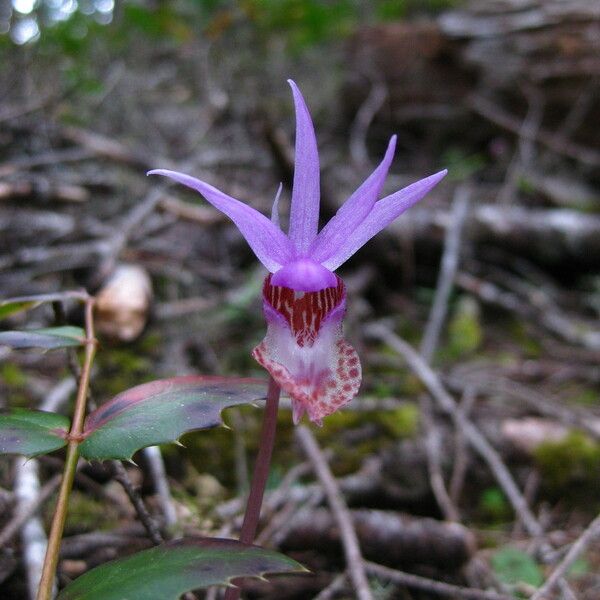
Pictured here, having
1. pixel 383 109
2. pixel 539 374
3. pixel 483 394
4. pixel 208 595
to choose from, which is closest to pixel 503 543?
pixel 483 394

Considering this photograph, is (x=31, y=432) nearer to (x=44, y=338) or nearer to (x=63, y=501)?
(x=63, y=501)

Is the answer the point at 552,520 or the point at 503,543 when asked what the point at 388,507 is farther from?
the point at 552,520

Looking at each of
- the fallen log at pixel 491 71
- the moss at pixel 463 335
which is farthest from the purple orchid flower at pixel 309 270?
the fallen log at pixel 491 71

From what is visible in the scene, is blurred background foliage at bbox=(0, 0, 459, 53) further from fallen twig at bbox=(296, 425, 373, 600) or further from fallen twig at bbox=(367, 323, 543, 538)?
fallen twig at bbox=(296, 425, 373, 600)

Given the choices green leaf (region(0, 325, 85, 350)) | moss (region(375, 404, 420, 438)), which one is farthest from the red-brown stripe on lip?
moss (region(375, 404, 420, 438))

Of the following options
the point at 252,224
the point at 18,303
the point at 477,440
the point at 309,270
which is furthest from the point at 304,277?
the point at 477,440
